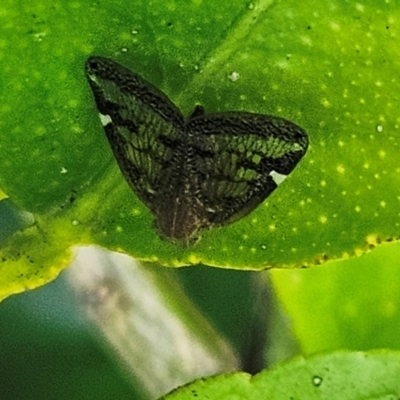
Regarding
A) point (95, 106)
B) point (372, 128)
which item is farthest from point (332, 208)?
point (95, 106)

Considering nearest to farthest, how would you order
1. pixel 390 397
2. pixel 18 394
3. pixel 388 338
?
1. pixel 390 397
2. pixel 388 338
3. pixel 18 394

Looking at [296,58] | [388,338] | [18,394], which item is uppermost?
[296,58]

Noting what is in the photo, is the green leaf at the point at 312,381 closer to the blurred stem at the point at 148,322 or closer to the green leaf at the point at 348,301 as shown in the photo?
the green leaf at the point at 348,301

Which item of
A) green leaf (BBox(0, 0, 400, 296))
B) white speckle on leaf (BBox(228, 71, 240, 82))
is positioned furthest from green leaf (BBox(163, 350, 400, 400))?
white speckle on leaf (BBox(228, 71, 240, 82))

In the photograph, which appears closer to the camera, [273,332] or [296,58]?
[296,58]

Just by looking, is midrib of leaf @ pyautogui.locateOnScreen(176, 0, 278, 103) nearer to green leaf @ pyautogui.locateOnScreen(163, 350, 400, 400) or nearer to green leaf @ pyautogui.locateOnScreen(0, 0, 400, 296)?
green leaf @ pyautogui.locateOnScreen(0, 0, 400, 296)

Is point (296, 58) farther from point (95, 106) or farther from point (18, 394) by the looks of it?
point (18, 394)

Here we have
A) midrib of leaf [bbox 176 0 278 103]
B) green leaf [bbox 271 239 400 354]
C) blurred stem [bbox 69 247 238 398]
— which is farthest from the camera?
blurred stem [bbox 69 247 238 398]
